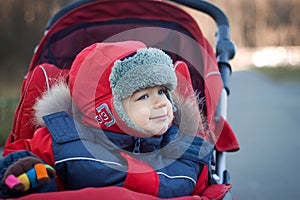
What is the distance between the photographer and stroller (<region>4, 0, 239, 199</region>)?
2697 mm

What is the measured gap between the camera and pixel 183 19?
3.01 metres

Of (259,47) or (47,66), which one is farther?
(259,47)

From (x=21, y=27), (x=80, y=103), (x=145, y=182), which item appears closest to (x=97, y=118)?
(x=80, y=103)

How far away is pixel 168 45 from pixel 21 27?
6858mm

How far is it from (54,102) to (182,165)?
674 mm

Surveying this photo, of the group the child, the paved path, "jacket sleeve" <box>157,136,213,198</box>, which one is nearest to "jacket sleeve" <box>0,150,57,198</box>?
the child

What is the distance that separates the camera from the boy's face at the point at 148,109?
204 cm

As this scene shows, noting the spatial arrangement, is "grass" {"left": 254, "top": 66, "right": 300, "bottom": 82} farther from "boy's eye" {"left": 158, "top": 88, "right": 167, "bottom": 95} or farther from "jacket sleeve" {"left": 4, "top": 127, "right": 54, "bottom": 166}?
"jacket sleeve" {"left": 4, "top": 127, "right": 54, "bottom": 166}

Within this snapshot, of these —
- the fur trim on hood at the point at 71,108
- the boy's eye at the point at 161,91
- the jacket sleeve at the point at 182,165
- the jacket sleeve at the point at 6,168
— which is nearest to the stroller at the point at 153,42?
the fur trim on hood at the point at 71,108

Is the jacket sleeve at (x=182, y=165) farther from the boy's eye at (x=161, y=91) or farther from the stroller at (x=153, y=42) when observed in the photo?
the stroller at (x=153, y=42)

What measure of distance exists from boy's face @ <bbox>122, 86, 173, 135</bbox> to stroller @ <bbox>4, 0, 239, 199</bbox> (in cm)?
61

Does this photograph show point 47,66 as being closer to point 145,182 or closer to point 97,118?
point 97,118

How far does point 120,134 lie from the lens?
6.96 feet

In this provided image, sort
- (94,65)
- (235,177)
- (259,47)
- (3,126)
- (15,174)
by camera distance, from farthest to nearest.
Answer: (259,47)
(3,126)
(235,177)
(94,65)
(15,174)
